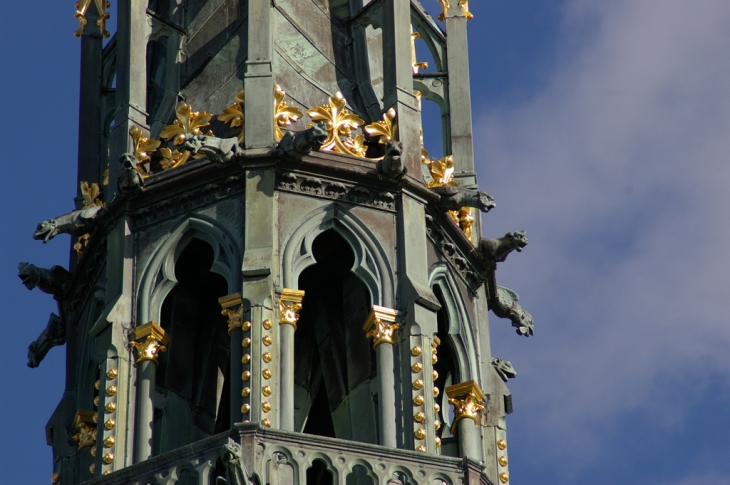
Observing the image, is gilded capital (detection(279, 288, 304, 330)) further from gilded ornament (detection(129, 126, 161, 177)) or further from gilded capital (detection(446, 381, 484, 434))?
gilded ornament (detection(129, 126, 161, 177))

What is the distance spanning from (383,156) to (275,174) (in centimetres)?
147

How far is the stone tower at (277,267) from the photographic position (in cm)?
3391

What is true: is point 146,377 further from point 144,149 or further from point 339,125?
point 339,125

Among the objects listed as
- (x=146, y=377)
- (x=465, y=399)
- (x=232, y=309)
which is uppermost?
(x=232, y=309)

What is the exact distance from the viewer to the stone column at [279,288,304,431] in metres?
33.4

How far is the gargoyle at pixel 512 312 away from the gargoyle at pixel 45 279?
18.4 ft

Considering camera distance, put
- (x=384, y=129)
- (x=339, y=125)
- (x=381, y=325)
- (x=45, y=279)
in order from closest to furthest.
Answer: (x=381, y=325) < (x=339, y=125) < (x=384, y=129) < (x=45, y=279)

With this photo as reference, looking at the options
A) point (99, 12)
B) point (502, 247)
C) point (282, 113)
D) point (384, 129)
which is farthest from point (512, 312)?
point (99, 12)

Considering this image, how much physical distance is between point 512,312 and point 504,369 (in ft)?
3.74

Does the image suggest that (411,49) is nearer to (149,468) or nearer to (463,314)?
(463,314)

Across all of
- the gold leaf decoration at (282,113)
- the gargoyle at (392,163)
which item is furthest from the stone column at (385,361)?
the gold leaf decoration at (282,113)

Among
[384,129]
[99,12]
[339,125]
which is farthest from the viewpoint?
[99,12]

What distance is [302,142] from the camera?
3534cm

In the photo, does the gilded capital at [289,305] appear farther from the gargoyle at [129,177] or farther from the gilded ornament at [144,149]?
the gilded ornament at [144,149]
